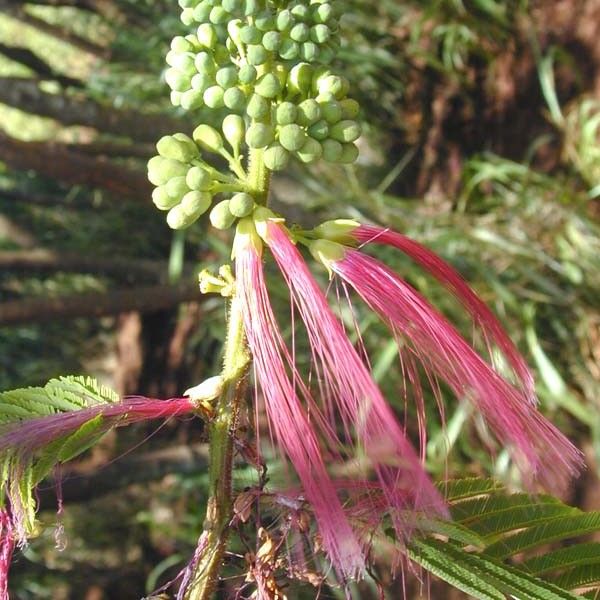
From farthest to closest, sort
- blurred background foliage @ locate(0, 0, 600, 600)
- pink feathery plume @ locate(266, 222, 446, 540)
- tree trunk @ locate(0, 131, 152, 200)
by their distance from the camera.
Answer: blurred background foliage @ locate(0, 0, 600, 600) < tree trunk @ locate(0, 131, 152, 200) < pink feathery plume @ locate(266, 222, 446, 540)

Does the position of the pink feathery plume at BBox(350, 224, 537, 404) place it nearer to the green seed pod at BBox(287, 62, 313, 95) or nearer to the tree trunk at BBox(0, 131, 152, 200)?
the green seed pod at BBox(287, 62, 313, 95)

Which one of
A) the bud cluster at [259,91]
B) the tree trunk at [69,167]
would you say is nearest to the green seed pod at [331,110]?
the bud cluster at [259,91]

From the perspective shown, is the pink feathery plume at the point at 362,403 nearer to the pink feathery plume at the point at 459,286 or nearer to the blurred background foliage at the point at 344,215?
the pink feathery plume at the point at 459,286

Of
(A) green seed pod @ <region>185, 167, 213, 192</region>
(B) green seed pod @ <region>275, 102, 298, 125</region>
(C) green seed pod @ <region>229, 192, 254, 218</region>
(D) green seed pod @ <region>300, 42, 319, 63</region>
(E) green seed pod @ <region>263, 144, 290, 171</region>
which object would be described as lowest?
(C) green seed pod @ <region>229, 192, 254, 218</region>

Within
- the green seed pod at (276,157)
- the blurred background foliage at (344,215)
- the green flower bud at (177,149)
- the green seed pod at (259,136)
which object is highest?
the green seed pod at (259,136)

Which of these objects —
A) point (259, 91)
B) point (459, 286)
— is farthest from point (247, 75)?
point (459, 286)

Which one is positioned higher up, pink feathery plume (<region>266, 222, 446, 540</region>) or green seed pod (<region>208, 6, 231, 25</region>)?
green seed pod (<region>208, 6, 231, 25</region>)

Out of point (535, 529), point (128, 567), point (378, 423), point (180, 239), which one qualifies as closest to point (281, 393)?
point (378, 423)

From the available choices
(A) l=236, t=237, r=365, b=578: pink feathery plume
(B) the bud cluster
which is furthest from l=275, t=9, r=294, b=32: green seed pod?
(A) l=236, t=237, r=365, b=578: pink feathery plume
